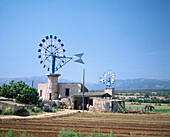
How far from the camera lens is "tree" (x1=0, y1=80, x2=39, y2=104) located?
31.2 m

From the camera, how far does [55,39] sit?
4506 cm

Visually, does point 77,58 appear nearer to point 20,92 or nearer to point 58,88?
point 58,88

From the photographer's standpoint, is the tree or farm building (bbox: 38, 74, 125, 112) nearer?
the tree

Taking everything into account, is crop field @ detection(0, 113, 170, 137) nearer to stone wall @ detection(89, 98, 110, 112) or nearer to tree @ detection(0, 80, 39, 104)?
tree @ detection(0, 80, 39, 104)

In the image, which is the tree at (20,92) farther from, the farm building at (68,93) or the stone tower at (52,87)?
the stone tower at (52,87)

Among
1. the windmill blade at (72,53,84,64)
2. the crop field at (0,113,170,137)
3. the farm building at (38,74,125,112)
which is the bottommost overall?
the crop field at (0,113,170,137)

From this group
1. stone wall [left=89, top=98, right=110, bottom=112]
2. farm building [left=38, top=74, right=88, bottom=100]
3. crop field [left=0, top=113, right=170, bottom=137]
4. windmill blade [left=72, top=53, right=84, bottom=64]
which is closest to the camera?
crop field [left=0, top=113, right=170, bottom=137]

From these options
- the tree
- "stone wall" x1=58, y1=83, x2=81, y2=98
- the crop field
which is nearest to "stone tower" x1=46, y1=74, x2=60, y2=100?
"stone wall" x1=58, y1=83, x2=81, y2=98

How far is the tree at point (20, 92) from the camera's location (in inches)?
1230

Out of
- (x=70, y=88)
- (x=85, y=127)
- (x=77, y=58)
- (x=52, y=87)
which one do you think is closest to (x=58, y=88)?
(x=52, y=87)

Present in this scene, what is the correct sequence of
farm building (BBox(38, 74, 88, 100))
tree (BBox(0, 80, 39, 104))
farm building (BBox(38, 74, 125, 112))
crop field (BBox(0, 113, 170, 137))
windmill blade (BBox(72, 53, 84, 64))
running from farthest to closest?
1. windmill blade (BBox(72, 53, 84, 64))
2. farm building (BBox(38, 74, 88, 100))
3. farm building (BBox(38, 74, 125, 112))
4. tree (BBox(0, 80, 39, 104))
5. crop field (BBox(0, 113, 170, 137))

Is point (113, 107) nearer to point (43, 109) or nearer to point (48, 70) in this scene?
point (43, 109)

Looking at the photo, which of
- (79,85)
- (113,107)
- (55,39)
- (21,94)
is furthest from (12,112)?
(55,39)

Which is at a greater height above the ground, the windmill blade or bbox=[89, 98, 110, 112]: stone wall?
the windmill blade
